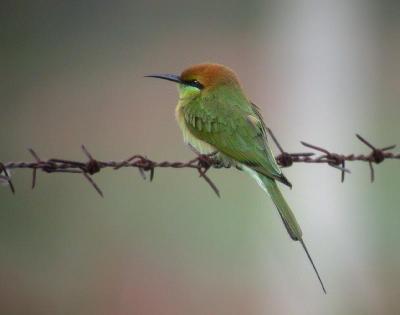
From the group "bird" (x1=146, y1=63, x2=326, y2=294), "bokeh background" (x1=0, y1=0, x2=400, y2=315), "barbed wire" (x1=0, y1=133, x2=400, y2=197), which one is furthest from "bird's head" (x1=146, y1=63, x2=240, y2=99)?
"bokeh background" (x1=0, y1=0, x2=400, y2=315)

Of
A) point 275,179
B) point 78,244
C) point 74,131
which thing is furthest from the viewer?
point 74,131

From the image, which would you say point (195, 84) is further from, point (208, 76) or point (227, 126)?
point (227, 126)

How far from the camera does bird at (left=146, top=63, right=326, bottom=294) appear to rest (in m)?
2.64

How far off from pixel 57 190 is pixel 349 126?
95.0 inches

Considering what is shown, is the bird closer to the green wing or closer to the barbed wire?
the green wing

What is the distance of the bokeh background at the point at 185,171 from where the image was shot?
218 inches

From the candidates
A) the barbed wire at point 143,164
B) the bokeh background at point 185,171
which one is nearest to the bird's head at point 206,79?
the barbed wire at point 143,164

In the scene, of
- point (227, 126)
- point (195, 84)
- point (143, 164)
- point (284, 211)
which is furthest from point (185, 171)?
point (143, 164)

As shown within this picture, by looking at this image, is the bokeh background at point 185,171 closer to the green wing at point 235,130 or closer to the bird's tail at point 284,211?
the green wing at point 235,130

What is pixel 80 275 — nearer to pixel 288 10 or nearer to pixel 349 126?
pixel 349 126

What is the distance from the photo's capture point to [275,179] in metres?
2.61

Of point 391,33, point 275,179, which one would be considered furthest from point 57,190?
point 275,179

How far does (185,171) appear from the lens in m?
6.40

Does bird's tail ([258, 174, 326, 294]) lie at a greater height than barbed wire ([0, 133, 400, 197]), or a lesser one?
lesser
